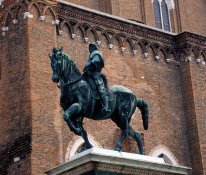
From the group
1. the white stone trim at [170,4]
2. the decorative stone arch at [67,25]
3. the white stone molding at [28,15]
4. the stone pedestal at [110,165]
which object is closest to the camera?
the stone pedestal at [110,165]

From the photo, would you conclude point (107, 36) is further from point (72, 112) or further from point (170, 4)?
point (72, 112)

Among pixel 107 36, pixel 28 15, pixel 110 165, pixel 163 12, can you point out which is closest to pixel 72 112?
pixel 110 165

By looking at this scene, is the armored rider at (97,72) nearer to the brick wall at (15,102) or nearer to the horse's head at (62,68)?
the horse's head at (62,68)

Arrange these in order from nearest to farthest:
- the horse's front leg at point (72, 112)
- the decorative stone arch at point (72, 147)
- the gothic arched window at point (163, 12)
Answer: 1. the horse's front leg at point (72, 112)
2. the decorative stone arch at point (72, 147)
3. the gothic arched window at point (163, 12)

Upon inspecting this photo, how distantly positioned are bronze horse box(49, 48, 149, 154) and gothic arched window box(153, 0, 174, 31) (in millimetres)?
13334

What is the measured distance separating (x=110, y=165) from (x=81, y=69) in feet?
27.3

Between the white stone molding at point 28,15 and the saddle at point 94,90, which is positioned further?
the white stone molding at point 28,15

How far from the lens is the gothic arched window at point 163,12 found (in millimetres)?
22344

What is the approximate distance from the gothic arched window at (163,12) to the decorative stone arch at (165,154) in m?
6.29

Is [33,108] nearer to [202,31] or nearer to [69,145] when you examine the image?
[69,145]

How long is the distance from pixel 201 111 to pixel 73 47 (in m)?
4.49

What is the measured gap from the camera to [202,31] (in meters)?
23.5

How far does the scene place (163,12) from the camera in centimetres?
2264

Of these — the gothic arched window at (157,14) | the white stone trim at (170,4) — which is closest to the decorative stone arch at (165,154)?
the gothic arched window at (157,14)
